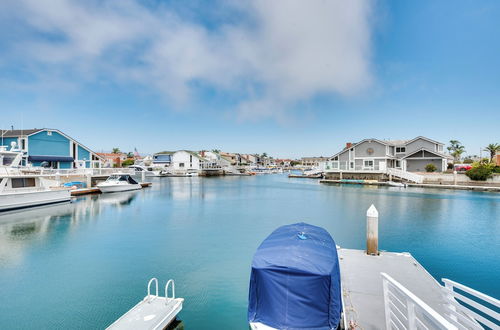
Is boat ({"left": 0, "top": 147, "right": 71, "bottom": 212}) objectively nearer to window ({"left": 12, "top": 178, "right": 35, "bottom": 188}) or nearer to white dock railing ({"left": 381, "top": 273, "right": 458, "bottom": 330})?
window ({"left": 12, "top": 178, "right": 35, "bottom": 188})

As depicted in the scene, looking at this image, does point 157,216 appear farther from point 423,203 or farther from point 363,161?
point 363,161

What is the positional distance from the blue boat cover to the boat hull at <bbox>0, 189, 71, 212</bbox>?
28.1m

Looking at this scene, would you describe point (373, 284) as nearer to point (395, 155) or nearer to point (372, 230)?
point (372, 230)

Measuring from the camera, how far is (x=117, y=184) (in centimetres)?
3950

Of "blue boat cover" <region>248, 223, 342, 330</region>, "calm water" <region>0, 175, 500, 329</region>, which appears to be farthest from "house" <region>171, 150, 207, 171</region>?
"blue boat cover" <region>248, 223, 342, 330</region>

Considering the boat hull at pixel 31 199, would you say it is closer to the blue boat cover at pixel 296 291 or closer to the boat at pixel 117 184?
the boat at pixel 117 184

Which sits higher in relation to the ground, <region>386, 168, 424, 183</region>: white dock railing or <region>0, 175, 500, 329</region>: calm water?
<region>386, 168, 424, 183</region>: white dock railing

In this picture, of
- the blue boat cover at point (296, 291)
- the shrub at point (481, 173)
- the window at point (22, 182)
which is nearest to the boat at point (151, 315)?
the blue boat cover at point (296, 291)

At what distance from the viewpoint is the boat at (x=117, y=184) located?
125 ft

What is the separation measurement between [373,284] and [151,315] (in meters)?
6.23

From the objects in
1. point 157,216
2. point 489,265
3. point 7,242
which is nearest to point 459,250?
point 489,265

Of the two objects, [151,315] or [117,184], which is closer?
[151,315]

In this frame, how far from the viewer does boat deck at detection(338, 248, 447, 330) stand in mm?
6195

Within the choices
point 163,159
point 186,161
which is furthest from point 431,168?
point 163,159
